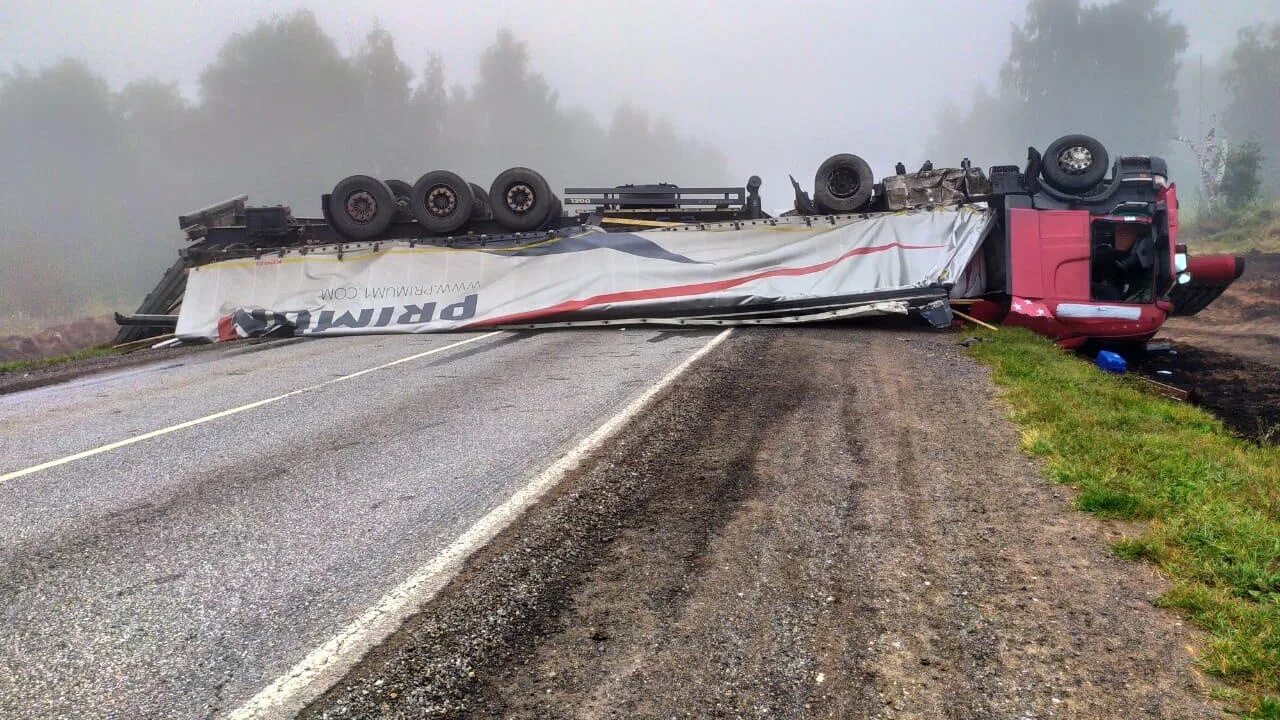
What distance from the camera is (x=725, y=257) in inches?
510

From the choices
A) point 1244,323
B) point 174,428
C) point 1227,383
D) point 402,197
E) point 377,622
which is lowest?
point 1244,323

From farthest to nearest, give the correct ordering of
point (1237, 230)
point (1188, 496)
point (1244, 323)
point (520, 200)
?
point (1237, 230)
point (1244, 323)
point (520, 200)
point (1188, 496)

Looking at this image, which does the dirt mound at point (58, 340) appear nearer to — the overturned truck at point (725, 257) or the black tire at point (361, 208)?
the overturned truck at point (725, 257)

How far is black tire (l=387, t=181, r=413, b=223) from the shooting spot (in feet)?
47.9

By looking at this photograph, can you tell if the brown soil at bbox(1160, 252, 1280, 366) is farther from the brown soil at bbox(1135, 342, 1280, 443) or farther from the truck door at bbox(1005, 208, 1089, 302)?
the truck door at bbox(1005, 208, 1089, 302)

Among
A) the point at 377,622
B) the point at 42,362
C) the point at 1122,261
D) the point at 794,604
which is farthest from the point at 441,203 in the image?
the point at 794,604

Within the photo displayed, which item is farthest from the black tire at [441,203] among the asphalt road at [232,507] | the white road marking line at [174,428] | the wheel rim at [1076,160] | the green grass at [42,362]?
the wheel rim at [1076,160]

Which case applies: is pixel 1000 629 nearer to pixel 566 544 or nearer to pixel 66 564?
→ pixel 566 544

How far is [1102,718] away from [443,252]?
41.0 feet

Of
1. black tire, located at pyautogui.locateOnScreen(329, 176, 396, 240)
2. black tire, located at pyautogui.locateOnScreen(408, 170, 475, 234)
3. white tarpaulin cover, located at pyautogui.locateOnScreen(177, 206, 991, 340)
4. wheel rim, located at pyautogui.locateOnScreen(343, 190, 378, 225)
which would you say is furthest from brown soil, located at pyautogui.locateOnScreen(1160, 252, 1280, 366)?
wheel rim, located at pyautogui.locateOnScreen(343, 190, 378, 225)

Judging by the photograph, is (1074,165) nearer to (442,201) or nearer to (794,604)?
(442,201)

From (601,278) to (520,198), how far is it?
2.36 meters

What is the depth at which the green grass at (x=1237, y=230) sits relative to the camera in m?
41.4

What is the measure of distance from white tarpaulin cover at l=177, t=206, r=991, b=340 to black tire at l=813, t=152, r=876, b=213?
2.67 feet
